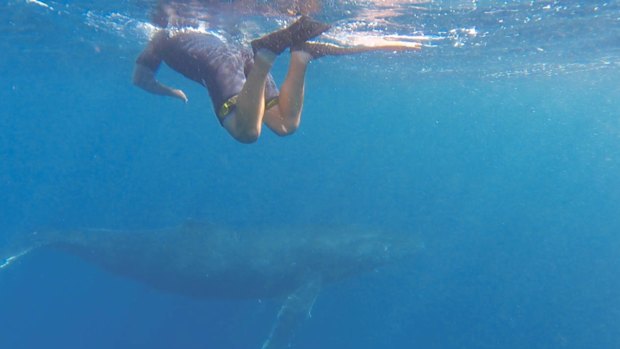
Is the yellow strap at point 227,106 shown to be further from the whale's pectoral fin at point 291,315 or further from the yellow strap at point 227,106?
the whale's pectoral fin at point 291,315

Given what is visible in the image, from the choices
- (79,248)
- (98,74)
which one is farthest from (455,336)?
(98,74)

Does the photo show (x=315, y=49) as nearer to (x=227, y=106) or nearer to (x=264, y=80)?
(x=264, y=80)

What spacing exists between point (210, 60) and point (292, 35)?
82.1 inches

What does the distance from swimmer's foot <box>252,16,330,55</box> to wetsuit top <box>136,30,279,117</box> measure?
3.73ft

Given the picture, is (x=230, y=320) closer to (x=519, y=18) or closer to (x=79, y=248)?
(x=79, y=248)

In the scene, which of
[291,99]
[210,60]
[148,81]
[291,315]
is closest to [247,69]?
[210,60]

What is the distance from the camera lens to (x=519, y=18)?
1633 cm

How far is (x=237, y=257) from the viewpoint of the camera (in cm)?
1530

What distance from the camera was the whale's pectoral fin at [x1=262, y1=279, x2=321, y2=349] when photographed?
44.8 feet

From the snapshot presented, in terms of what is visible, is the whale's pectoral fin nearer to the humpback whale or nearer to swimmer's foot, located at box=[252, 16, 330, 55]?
the humpback whale

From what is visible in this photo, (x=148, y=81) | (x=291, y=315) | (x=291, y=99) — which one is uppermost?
(x=291, y=99)

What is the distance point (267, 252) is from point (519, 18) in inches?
437

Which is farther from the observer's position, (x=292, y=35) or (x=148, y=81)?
(x=148, y=81)

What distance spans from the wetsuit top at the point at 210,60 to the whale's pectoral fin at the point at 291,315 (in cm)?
825
